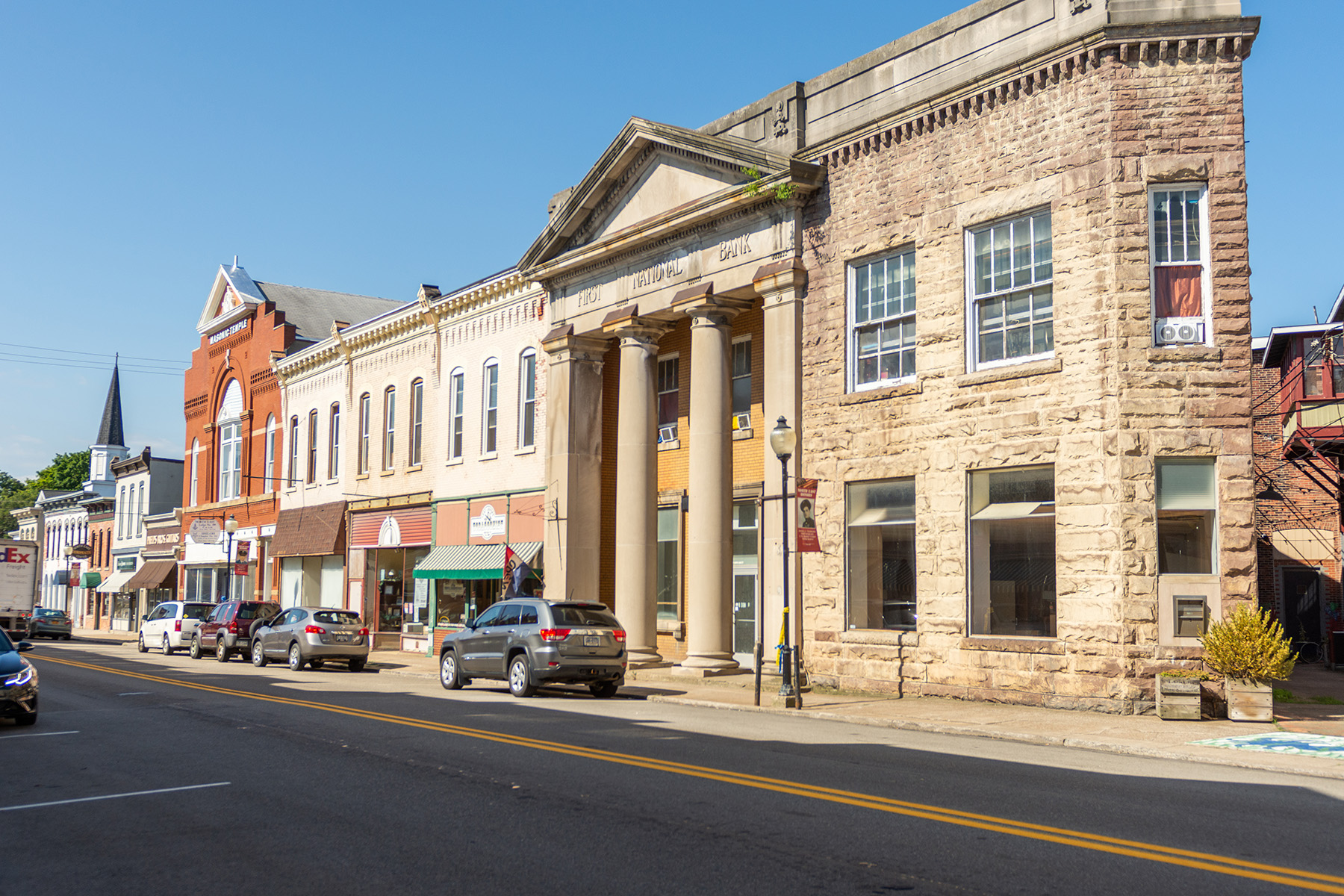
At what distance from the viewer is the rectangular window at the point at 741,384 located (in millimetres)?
25375

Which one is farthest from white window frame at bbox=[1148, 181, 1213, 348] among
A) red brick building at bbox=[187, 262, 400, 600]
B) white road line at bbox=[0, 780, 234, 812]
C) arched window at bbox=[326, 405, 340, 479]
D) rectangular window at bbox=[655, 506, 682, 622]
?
red brick building at bbox=[187, 262, 400, 600]

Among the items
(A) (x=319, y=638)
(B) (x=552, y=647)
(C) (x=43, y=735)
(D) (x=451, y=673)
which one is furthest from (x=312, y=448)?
(C) (x=43, y=735)

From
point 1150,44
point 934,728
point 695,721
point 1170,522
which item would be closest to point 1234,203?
point 1150,44

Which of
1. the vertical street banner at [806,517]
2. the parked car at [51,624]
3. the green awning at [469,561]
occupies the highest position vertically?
the vertical street banner at [806,517]

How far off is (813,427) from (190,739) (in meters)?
12.5

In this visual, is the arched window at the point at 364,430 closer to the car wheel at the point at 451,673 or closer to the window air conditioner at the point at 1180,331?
the car wheel at the point at 451,673

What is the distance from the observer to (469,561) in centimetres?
3244

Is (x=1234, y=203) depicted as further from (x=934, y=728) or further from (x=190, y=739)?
(x=190, y=739)

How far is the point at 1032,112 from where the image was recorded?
61.7 feet

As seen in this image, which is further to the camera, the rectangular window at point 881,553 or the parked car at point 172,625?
the parked car at point 172,625

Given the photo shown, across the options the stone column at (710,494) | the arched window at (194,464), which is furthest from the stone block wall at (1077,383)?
the arched window at (194,464)

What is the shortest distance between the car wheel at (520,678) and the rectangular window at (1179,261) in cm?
1149

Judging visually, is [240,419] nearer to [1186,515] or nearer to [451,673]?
[451,673]

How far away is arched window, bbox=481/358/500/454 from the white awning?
117 ft
